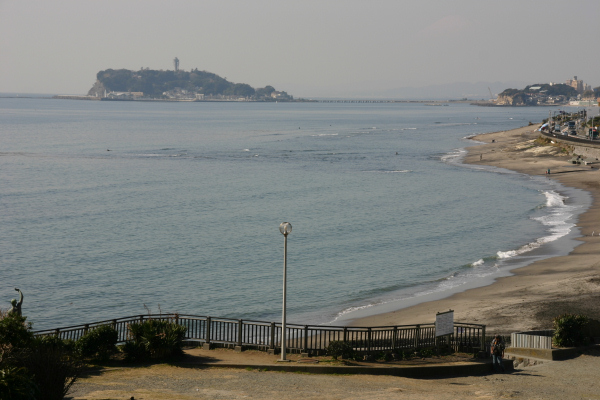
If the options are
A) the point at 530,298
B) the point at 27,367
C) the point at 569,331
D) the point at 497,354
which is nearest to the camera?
the point at 27,367

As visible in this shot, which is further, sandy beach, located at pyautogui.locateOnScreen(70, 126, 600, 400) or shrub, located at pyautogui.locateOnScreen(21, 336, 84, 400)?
sandy beach, located at pyautogui.locateOnScreen(70, 126, 600, 400)

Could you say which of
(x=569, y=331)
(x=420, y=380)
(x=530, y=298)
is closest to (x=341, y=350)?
(x=420, y=380)

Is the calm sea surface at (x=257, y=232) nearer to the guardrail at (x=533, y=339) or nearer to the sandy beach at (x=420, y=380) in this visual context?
the sandy beach at (x=420, y=380)

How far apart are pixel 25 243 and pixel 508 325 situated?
1442 inches

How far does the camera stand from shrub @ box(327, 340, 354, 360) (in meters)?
19.6

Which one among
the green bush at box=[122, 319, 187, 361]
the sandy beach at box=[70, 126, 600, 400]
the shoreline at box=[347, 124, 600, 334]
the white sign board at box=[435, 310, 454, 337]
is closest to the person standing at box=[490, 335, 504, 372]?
the sandy beach at box=[70, 126, 600, 400]

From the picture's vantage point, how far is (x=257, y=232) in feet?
173

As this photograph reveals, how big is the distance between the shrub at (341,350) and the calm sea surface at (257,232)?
1184 centimetres

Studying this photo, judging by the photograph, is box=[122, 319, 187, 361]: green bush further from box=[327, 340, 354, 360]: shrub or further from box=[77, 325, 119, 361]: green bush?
box=[327, 340, 354, 360]: shrub

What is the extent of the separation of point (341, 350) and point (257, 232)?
3345 cm

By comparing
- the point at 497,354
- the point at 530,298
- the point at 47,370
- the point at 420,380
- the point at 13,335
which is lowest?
the point at 530,298

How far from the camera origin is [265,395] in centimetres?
1603

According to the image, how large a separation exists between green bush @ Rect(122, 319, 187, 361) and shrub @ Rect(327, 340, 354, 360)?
479 cm

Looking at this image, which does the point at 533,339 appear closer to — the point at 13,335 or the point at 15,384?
the point at 13,335
